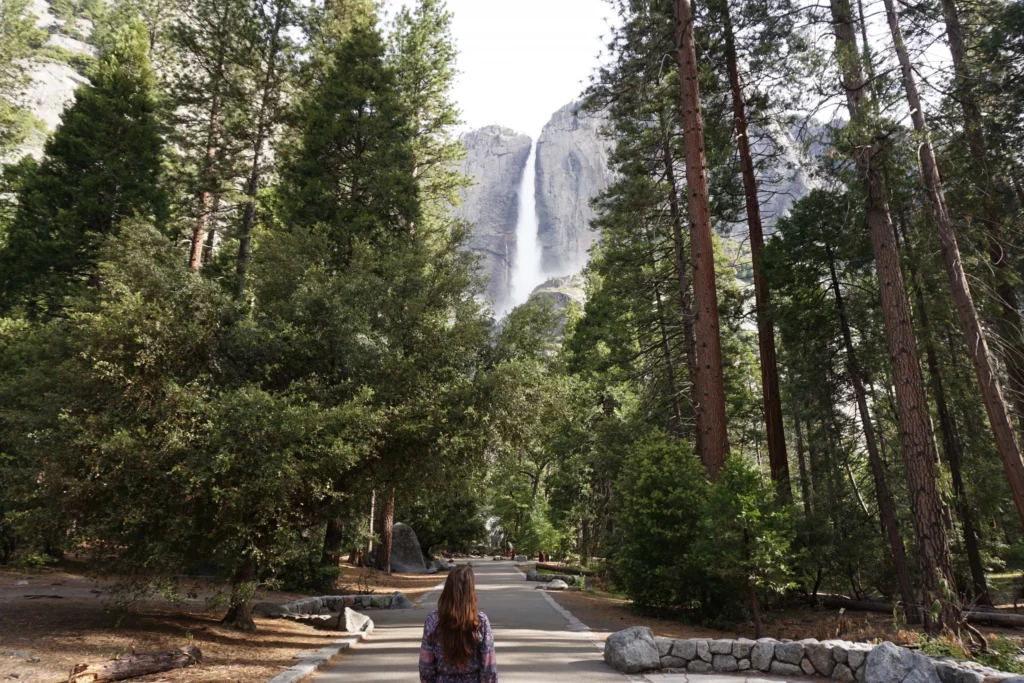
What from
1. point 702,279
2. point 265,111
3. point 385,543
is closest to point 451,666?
point 702,279

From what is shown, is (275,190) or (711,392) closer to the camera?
(711,392)

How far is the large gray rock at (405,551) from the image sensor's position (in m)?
31.2

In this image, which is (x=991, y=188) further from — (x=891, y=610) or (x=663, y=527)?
(x=891, y=610)

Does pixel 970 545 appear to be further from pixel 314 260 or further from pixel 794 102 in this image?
pixel 314 260

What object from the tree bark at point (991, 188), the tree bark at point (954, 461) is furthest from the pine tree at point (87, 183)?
the tree bark at point (954, 461)

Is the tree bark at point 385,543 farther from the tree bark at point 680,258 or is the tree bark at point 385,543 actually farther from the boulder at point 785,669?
the boulder at point 785,669

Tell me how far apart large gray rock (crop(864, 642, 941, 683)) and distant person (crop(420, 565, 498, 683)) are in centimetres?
533

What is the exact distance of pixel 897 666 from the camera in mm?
6562

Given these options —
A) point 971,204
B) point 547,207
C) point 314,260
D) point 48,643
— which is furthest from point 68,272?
point 547,207

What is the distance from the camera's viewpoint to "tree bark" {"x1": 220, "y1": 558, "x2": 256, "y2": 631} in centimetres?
939

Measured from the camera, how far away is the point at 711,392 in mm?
11750

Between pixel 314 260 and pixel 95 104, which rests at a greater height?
pixel 95 104

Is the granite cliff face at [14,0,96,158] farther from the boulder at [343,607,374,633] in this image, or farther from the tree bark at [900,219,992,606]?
the tree bark at [900,219,992,606]

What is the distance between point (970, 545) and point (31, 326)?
27739 mm
